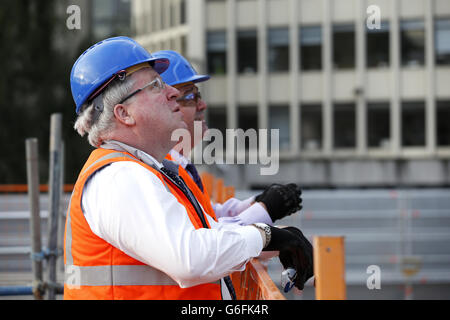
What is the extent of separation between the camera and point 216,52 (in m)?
30.2

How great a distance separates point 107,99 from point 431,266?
10625mm

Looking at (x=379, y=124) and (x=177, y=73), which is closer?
(x=177, y=73)

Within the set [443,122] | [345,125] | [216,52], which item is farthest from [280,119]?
[443,122]

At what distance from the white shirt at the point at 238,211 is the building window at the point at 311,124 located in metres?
26.2

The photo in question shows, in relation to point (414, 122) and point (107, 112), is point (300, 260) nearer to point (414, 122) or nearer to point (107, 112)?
point (107, 112)

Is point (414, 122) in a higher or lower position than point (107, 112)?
higher

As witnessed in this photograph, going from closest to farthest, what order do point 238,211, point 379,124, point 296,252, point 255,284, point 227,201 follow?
1. point 296,252
2. point 255,284
3. point 238,211
4. point 227,201
5. point 379,124

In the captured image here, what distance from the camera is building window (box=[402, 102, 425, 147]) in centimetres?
2903

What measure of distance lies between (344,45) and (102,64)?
93.5 feet

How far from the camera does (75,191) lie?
1.92m

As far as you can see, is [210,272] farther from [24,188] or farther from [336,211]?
[336,211]

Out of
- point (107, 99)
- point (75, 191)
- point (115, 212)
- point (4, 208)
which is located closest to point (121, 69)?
point (107, 99)

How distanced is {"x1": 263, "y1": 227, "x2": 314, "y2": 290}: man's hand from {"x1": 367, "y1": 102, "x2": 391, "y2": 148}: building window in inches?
1094

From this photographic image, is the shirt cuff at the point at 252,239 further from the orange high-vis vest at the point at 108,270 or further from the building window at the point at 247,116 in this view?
the building window at the point at 247,116
